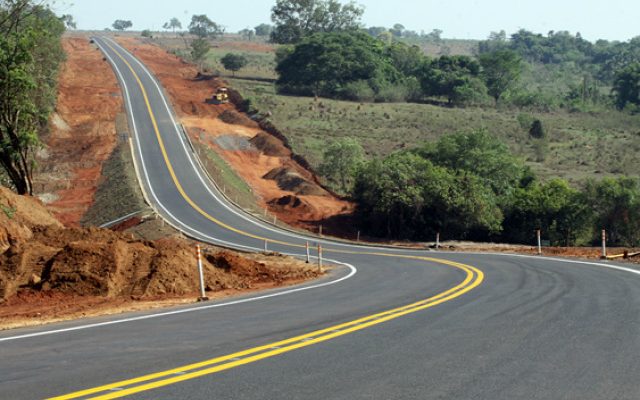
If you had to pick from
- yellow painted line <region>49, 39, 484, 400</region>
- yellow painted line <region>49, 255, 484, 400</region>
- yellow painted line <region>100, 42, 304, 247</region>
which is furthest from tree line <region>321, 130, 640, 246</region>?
yellow painted line <region>49, 255, 484, 400</region>

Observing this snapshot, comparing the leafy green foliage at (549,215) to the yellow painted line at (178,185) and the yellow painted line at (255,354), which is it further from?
the yellow painted line at (255,354)

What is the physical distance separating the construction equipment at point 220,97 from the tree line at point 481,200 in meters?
43.8

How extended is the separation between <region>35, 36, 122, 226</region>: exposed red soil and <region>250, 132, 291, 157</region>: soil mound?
14.7 m

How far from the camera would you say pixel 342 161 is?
232 feet

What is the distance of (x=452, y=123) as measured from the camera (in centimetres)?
9862

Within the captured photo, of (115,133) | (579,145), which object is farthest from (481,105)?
(115,133)

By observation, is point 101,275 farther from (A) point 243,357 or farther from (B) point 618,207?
(B) point 618,207

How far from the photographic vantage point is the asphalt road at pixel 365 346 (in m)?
8.32

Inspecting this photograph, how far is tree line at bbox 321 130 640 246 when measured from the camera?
4969 centimetres

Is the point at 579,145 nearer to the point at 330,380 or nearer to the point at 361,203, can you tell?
the point at 361,203

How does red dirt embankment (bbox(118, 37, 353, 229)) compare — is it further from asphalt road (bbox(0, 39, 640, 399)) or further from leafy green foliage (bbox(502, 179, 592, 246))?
asphalt road (bbox(0, 39, 640, 399))

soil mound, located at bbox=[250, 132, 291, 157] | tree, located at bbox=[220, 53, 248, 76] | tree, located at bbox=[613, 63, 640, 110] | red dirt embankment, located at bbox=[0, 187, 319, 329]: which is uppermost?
tree, located at bbox=[220, 53, 248, 76]

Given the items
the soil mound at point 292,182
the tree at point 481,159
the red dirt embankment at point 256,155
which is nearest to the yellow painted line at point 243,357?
the tree at point 481,159

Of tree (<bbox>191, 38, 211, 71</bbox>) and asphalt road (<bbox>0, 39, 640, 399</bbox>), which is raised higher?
tree (<bbox>191, 38, 211, 71</bbox>)
